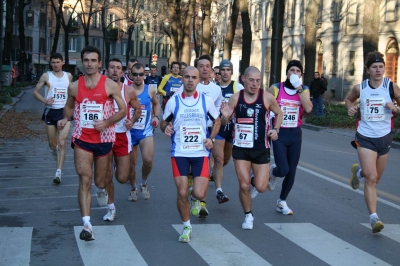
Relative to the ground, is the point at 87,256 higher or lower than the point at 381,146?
lower

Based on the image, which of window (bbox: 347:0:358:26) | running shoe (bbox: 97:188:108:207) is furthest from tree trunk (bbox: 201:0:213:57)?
running shoe (bbox: 97:188:108:207)

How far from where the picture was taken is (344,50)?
5038 cm

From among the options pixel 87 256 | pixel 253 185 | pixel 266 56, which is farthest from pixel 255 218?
pixel 266 56

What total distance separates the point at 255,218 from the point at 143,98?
257 centimetres

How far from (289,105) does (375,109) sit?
1.13m

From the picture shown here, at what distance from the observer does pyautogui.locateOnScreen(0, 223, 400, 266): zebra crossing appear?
23.6 ft

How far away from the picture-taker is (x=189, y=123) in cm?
833

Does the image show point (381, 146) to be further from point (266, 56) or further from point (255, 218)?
point (266, 56)

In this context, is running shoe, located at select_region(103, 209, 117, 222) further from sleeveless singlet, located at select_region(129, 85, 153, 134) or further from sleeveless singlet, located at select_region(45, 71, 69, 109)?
sleeveless singlet, located at select_region(45, 71, 69, 109)

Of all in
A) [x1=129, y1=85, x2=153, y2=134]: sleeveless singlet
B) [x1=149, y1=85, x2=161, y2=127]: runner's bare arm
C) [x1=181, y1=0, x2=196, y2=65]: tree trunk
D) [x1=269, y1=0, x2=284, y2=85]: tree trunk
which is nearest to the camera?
[x1=149, y1=85, x2=161, y2=127]: runner's bare arm

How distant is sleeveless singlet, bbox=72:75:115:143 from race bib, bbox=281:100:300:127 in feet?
7.74

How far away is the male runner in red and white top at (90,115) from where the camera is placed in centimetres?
809

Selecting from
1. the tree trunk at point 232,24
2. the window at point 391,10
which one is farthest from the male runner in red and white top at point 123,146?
the window at point 391,10

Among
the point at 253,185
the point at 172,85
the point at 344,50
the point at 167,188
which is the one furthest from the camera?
the point at 344,50
